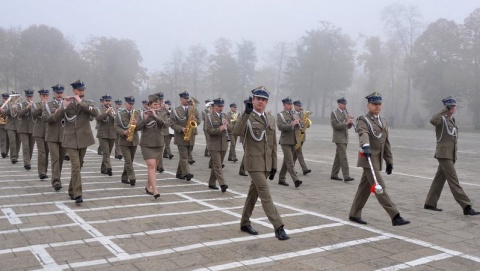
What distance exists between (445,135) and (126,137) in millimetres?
6763

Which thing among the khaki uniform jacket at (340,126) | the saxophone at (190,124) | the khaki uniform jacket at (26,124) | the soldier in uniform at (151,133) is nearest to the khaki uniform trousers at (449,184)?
the khaki uniform jacket at (340,126)

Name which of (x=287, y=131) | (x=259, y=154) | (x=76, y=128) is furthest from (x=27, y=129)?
(x=259, y=154)

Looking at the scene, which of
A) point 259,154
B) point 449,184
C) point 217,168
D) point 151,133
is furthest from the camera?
point 217,168

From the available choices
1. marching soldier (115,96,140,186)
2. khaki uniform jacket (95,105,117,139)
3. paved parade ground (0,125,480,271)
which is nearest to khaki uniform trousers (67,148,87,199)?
paved parade ground (0,125,480,271)

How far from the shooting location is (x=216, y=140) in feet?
31.2

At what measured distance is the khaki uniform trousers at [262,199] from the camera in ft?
19.2

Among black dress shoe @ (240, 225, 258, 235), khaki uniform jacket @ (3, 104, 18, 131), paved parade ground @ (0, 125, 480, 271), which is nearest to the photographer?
paved parade ground @ (0, 125, 480, 271)

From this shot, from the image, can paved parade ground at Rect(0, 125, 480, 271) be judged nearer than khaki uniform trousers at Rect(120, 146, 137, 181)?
Yes

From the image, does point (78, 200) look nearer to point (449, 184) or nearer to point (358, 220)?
point (358, 220)

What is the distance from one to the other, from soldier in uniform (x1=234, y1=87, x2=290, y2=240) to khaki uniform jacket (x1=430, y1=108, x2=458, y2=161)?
338 centimetres

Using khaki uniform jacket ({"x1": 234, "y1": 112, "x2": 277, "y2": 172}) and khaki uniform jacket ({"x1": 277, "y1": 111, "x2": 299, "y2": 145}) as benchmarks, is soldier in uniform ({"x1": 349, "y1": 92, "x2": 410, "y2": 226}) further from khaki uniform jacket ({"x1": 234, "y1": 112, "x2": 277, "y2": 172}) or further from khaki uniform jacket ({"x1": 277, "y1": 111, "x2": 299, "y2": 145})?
khaki uniform jacket ({"x1": 277, "y1": 111, "x2": 299, "y2": 145})

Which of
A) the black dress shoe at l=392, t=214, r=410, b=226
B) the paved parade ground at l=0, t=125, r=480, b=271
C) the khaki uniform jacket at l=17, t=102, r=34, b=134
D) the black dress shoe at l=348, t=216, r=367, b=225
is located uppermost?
the khaki uniform jacket at l=17, t=102, r=34, b=134

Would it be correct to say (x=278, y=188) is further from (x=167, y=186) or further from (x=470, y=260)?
(x=470, y=260)

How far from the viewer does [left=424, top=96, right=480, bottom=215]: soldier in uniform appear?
7559 mm
